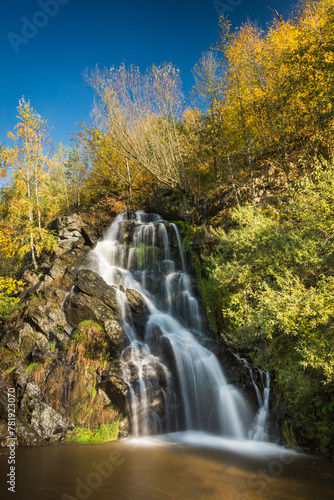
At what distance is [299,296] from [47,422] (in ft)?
25.5

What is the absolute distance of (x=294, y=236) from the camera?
7.42m

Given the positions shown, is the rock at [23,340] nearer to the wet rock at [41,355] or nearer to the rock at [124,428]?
the wet rock at [41,355]

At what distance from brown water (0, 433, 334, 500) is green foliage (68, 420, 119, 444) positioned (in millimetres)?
368

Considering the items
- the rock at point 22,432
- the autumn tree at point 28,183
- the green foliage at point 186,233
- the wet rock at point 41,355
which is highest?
the autumn tree at point 28,183

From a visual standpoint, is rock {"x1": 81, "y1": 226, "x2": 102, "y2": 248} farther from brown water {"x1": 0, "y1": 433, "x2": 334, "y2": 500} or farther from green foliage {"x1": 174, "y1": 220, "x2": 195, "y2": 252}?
brown water {"x1": 0, "y1": 433, "x2": 334, "y2": 500}

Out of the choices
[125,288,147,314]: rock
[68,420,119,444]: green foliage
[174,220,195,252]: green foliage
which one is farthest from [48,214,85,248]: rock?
[68,420,119,444]: green foliage

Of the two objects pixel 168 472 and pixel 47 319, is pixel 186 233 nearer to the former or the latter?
pixel 47 319

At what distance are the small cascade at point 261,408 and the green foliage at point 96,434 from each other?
401cm

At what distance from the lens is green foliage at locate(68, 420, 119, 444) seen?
814 centimetres

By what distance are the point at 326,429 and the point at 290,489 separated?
2535mm

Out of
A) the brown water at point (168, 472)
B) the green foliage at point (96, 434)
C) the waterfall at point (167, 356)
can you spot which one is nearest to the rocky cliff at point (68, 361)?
the green foliage at point (96, 434)

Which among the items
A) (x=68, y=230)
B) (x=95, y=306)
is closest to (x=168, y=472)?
(x=95, y=306)

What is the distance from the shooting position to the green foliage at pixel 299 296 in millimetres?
6327

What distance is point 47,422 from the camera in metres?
8.28
